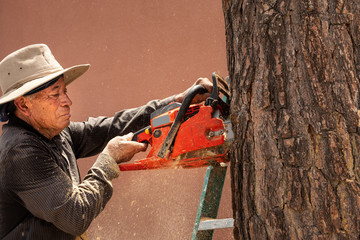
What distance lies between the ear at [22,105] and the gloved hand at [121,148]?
428mm

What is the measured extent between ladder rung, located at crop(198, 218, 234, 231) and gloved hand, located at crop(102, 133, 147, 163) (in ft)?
1.69

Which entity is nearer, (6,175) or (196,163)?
(6,175)

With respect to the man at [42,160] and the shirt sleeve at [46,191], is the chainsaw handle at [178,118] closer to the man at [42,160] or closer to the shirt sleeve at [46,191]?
the man at [42,160]

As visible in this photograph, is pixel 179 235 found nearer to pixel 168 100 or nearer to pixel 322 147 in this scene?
pixel 168 100

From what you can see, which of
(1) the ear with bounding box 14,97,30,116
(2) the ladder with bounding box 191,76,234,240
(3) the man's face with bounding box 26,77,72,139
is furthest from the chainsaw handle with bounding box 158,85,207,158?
(1) the ear with bounding box 14,97,30,116

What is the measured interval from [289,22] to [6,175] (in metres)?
1.33

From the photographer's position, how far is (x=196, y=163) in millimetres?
1948

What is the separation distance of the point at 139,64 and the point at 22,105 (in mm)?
1517

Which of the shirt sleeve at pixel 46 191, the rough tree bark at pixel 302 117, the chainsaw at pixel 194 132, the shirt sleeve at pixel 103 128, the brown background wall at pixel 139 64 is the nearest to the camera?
the rough tree bark at pixel 302 117

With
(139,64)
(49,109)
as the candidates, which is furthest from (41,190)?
(139,64)

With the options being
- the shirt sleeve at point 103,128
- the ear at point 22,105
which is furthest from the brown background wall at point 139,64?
the ear at point 22,105

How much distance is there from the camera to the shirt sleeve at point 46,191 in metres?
1.67

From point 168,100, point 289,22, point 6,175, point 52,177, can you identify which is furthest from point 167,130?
point 289,22

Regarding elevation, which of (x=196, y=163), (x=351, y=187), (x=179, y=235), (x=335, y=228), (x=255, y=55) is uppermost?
(x=255, y=55)
